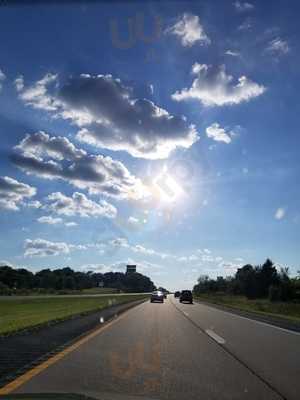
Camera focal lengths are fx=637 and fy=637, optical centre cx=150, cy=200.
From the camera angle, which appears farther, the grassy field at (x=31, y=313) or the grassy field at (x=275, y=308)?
the grassy field at (x=275, y=308)

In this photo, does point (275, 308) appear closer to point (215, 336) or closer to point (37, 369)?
point (215, 336)

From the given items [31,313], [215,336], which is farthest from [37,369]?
[31,313]

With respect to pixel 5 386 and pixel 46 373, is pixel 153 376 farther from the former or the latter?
pixel 5 386

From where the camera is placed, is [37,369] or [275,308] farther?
[275,308]

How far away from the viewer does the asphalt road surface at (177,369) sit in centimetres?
985

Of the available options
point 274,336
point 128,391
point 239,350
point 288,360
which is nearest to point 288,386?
point 128,391

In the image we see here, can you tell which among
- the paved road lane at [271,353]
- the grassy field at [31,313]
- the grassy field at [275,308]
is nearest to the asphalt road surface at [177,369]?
the paved road lane at [271,353]

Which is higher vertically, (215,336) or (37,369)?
(215,336)

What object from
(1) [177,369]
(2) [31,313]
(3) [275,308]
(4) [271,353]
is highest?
(3) [275,308]

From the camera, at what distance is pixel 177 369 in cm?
1263

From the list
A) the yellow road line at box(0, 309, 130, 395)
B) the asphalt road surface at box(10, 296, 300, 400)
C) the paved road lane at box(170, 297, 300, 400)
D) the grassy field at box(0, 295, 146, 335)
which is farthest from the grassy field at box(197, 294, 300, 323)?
the yellow road line at box(0, 309, 130, 395)

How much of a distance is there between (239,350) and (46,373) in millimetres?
6610

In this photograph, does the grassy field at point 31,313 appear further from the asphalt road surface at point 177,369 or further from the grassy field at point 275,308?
the grassy field at point 275,308

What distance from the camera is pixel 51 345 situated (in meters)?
17.4
